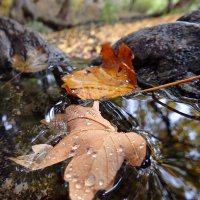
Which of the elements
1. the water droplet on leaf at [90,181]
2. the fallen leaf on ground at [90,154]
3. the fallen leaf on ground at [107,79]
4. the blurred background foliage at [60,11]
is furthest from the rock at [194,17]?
the blurred background foliage at [60,11]

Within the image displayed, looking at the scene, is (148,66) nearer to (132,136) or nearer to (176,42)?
(176,42)

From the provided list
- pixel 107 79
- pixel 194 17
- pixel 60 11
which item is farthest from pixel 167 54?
pixel 60 11

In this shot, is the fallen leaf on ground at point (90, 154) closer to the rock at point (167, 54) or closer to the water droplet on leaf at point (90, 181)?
the water droplet on leaf at point (90, 181)

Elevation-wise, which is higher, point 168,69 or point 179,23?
point 179,23

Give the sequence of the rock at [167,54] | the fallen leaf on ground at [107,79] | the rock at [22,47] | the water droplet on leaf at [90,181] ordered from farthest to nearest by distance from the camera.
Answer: the rock at [22,47], the rock at [167,54], the fallen leaf on ground at [107,79], the water droplet on leaf at [90,181]

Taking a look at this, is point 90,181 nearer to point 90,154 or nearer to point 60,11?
point 90,154

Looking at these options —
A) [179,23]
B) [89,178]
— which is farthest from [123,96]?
[179,23]
